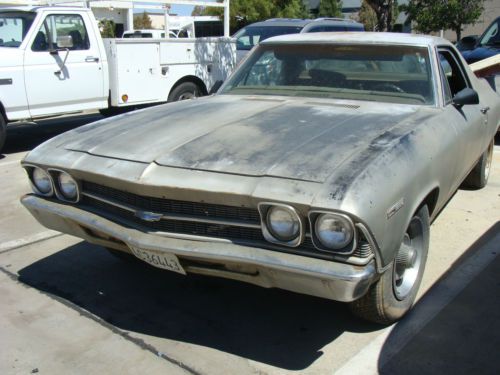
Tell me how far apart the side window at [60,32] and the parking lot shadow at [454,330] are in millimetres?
6454

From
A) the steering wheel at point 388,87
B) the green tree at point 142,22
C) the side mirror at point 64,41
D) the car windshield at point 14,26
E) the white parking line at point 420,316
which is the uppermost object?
the car windshield at point 14,26

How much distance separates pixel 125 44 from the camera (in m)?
8.68

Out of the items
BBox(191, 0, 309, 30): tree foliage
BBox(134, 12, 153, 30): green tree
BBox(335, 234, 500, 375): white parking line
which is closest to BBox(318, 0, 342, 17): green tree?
BBox(191, 0, 309, 30): tree foliage

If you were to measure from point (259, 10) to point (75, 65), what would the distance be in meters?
25.3

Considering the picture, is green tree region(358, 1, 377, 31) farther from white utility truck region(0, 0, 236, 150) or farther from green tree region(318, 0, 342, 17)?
white utility truck region(0, 0, 236, 150)

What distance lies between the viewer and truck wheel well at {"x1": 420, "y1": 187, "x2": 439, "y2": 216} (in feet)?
11.1

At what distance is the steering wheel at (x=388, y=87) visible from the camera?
4.03 meters

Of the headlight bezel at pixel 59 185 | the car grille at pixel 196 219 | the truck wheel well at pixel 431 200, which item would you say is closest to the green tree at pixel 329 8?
the truck wheel well at pixel 431 200

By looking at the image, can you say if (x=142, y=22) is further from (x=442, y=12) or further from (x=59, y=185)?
(x=59, y=185)

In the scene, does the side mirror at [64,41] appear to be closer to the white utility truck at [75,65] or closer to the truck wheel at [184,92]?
the white utility truck at [75,65]

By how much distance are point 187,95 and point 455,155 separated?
6736 millimetres

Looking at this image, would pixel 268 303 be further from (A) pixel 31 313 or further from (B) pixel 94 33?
(B) pixel 94 33

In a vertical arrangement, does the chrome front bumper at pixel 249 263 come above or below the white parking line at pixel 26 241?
above

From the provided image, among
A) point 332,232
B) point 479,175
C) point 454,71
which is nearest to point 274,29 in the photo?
point 479,175
